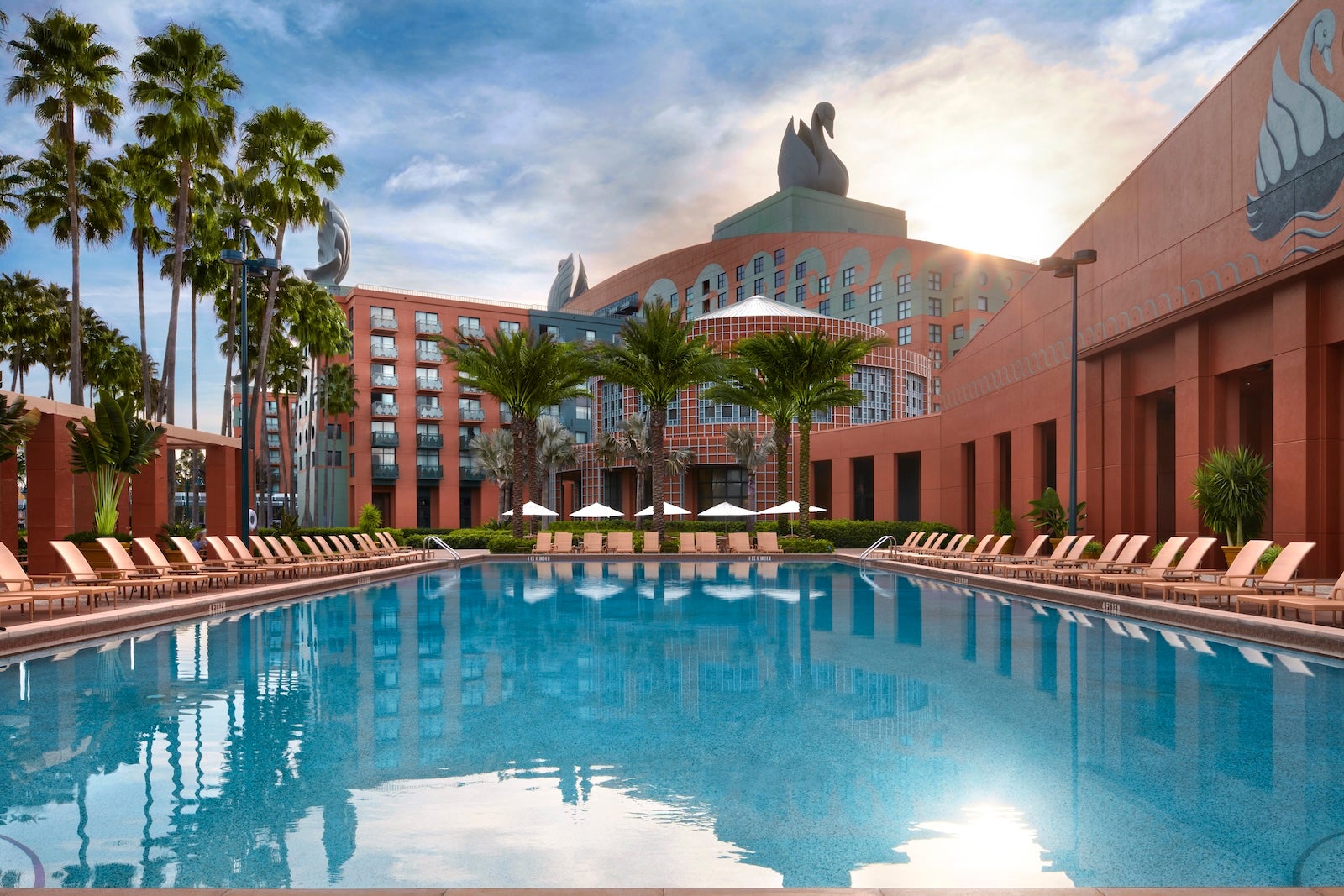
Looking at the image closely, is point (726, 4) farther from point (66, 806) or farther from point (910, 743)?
point (66, 806)

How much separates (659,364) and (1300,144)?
2096cm

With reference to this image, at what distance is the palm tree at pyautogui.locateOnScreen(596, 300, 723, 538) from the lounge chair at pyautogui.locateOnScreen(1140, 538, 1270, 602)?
770 inches

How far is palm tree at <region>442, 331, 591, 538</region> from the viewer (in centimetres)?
3456

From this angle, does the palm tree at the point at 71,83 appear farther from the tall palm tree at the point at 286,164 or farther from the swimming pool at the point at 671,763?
the swimming pool at the point at 671,763

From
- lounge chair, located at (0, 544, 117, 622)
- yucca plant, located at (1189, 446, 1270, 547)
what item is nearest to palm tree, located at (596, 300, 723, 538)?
yucca plant, located at (1189, 446, 1270, 547)

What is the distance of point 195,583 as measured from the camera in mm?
18516

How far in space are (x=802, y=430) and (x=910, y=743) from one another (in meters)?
27.9

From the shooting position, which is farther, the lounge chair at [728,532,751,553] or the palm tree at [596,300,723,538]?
the palm tree at [596,300,723,538]

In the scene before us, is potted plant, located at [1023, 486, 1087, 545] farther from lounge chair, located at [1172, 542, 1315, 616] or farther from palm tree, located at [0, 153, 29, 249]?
palm tree, located at [0, 153, 29, 249]

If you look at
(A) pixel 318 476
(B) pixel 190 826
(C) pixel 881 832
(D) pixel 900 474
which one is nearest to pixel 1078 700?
(C) pixel 881 832

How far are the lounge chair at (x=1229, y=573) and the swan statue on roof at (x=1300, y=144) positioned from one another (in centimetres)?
636

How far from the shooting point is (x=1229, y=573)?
14328 millimetres

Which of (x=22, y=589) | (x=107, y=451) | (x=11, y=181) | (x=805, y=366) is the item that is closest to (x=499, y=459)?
(x=805, y=366)

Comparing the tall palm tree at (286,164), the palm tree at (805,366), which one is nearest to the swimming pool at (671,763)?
the tall palm tree at (286,164)
